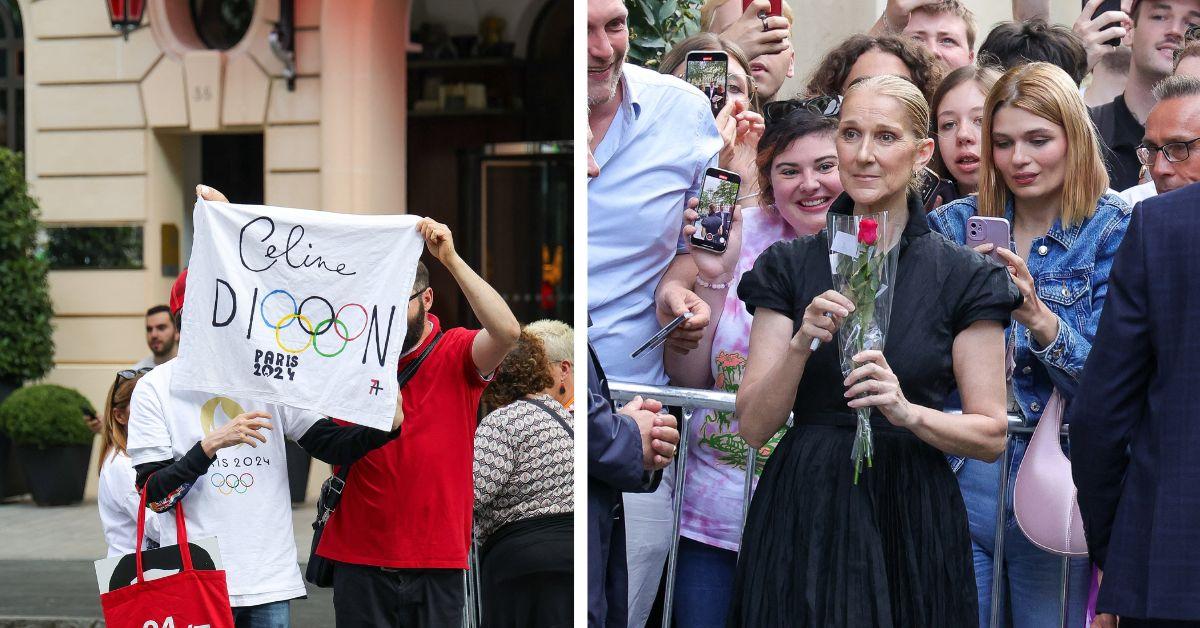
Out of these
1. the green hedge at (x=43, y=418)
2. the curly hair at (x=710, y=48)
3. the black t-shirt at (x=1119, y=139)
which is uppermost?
the curly hair at (x=710, y=48)

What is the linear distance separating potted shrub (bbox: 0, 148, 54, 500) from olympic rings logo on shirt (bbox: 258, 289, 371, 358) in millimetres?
8831

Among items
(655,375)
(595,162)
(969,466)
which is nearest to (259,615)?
(655,375)

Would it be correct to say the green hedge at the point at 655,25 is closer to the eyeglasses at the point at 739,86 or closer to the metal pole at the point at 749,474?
the eyeglasses at the point at 739,86

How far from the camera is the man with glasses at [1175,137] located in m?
3.37

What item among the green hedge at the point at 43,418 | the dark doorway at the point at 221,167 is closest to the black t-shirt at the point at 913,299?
the green hedge at the point at 43,418

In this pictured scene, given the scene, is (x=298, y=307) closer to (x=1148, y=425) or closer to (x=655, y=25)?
(x=655, y=25)

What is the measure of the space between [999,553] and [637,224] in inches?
46.7

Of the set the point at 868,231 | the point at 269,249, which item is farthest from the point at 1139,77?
the point at 269,249

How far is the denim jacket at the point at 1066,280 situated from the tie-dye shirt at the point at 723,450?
0.60 metres

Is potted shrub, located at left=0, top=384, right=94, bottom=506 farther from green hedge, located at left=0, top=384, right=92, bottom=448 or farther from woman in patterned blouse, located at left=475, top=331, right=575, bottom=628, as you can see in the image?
woman in patterned blouse, located at left=475, top=331, right=575, bottom=628

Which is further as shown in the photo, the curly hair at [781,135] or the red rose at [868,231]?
the curly hair at [781,135]

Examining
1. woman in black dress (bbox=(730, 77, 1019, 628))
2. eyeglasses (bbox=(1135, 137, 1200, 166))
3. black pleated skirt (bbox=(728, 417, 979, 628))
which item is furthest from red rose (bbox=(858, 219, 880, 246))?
eyeglasses (bbox=(1135, 137, 1200, 166))

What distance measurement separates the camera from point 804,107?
3.86m

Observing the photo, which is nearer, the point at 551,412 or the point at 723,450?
the point at 723,450
